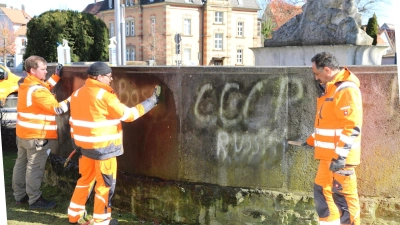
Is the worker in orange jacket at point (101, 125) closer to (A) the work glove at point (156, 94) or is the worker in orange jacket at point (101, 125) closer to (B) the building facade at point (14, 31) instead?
(A) the work glove at point (156, 94)

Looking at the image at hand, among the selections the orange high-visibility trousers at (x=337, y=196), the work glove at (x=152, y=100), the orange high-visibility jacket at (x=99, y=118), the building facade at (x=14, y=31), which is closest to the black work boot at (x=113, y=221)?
the orange high-visibility jacket at (x=99, y=118)

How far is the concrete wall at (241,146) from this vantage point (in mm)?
4398

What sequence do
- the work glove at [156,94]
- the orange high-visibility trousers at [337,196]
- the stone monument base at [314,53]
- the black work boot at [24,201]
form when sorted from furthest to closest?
1. the stone monument base at [314,53]
2. the black work boot at [24,201]
3. the work glove at [156,94]
4. the orange high-visibility trousers at [337,196]

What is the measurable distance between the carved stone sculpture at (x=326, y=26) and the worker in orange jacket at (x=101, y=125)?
388 centimetres

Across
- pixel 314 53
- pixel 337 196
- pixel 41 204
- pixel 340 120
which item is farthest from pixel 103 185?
pixel 314 53

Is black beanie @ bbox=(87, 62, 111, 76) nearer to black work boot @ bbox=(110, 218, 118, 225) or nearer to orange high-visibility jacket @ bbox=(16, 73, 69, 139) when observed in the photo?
orange high-visibility jacket @ bbox=(16, 73, 69, 139)

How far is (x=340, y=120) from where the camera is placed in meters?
3.85

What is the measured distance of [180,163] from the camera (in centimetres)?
517

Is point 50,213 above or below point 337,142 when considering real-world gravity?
below

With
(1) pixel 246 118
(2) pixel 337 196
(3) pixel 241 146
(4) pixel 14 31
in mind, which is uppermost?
(4) pixel 14 31

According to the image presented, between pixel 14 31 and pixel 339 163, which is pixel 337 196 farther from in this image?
pixel 14 31

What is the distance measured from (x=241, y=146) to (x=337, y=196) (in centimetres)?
123

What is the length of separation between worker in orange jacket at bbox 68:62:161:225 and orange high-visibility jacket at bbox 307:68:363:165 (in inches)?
76.6

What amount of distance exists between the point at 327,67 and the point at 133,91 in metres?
2.50
